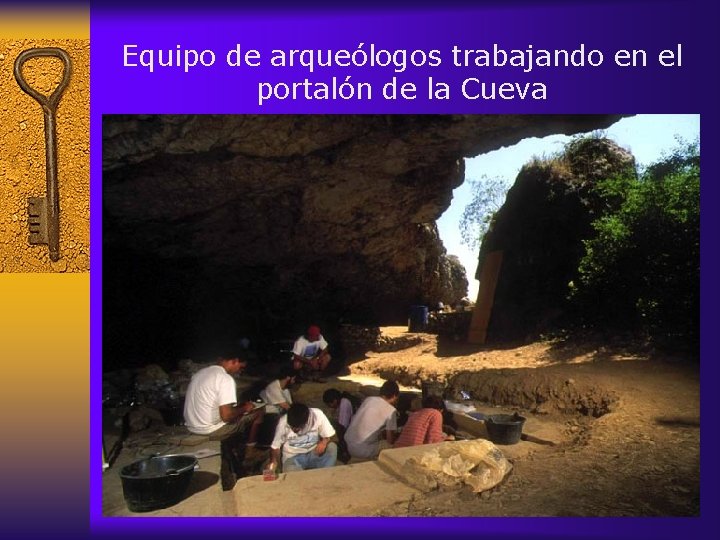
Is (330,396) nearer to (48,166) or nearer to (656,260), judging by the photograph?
(48,166)

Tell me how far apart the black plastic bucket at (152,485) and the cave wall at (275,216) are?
364 cm

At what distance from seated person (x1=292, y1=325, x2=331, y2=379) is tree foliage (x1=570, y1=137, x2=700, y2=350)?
4821 mm

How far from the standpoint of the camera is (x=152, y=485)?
12.3 feet

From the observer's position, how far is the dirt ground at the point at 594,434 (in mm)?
3646

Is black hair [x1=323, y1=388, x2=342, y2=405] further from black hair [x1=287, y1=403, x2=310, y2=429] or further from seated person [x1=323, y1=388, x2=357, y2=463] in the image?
black hair [x1=287, y1=403, x2=310, y2=429]

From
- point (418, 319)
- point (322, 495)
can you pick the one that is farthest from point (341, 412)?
point (418, 319)

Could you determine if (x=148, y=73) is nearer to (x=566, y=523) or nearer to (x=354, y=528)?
(x=354, y=528)

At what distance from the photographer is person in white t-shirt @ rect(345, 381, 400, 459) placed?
15.1 feet

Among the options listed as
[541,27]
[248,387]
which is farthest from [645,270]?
[248,387]

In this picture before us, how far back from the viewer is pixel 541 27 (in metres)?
4.01

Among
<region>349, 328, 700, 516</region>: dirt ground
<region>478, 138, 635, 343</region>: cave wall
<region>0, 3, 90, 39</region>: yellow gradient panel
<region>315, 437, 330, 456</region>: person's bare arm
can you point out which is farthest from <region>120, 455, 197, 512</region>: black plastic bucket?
<region>478, 138, 635, 343</region>: cave wall

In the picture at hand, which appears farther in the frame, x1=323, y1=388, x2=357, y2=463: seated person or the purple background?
x1=323, y1=388, x2=357, y2=463: seated person

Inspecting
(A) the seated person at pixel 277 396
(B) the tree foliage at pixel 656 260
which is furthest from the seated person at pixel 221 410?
(B) the tree foliage at pixel 656 260

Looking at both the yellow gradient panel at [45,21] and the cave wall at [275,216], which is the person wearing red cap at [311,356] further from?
the yellow gradient panel at [45,21]
